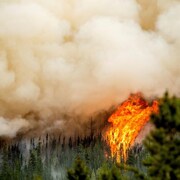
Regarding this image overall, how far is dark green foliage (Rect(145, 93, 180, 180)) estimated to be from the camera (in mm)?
36844

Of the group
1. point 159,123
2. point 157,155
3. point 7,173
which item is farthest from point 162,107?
point 7,173

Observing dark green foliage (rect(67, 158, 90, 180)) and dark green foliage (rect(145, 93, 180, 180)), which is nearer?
dark green foliage (rect(145, 93, 180, 180))

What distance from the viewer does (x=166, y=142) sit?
3700 cm

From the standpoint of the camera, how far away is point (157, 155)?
37094 mm

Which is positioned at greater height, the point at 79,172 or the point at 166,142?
the point at 79,172

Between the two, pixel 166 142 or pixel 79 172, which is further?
pixel 79 172

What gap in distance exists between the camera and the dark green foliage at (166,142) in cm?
3684

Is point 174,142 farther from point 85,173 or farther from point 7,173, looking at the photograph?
point 7,173

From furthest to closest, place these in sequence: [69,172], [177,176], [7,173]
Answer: [7,173]
[69,172]
[177,176]

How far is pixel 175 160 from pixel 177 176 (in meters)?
1.23

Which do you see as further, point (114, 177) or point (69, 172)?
point (114, 177)

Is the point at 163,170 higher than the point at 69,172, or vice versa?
the point at 69,172

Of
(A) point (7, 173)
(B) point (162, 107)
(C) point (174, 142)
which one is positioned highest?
(A) point (7, 173)

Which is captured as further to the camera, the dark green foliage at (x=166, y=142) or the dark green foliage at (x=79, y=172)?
the dark green foliage at (x=79, y=172)
